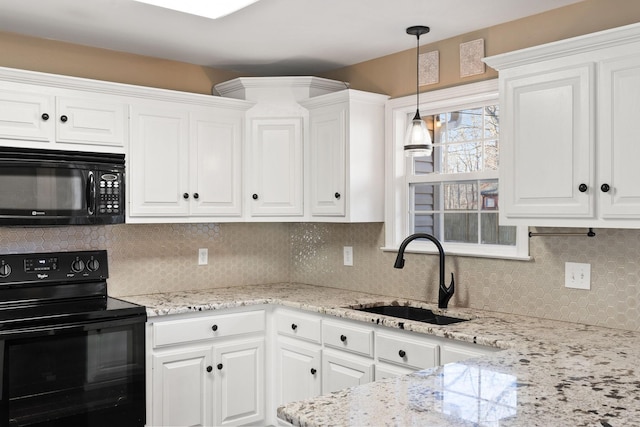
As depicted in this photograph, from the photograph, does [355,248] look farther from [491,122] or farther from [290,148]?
[491,122]

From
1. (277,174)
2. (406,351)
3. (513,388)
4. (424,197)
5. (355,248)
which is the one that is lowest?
(406,351)

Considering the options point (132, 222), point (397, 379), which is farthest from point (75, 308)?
point (397, 379)

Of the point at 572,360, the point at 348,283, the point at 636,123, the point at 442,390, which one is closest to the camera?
the point at 442,390

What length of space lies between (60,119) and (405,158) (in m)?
1.97

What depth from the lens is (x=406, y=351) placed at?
2848mm

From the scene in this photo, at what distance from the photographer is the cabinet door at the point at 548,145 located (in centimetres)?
248

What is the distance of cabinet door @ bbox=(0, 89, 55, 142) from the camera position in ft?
10.1

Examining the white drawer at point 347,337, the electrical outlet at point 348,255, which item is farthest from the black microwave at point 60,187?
the electrical outlet at point 348,255

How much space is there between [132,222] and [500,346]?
2.13 meters

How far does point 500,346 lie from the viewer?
2.43 metres

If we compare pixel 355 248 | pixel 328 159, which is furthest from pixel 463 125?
pixel 355 248

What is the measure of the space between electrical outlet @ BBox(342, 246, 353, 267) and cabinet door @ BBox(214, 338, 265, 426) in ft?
2.62

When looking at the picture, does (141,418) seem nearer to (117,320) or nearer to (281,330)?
(117,320)

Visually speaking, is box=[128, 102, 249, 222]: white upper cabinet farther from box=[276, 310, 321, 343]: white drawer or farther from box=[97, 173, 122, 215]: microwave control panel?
box=[276, 310, 321, 343]: white drawer
